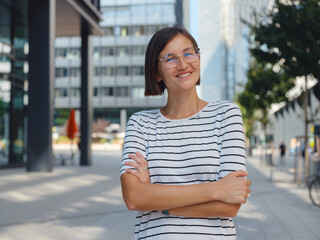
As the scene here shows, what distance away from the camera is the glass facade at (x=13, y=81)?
1953cm

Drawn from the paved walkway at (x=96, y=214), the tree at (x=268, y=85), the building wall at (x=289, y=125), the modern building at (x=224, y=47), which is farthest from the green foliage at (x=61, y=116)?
the paved walkway at (x=96, y=214)

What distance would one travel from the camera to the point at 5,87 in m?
20.1

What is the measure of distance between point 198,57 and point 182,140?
427 mm

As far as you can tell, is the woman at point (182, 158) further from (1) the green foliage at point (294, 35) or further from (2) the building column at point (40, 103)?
(2) the building column at point (40, 103)

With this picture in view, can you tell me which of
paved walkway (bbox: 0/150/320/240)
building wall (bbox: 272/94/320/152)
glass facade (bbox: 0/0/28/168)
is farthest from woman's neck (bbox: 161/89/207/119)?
building wall (bbox: 272/94/320/152)

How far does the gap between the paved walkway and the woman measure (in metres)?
4.55

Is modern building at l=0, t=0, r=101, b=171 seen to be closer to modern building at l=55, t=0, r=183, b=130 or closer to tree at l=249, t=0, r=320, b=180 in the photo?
tree at l=249, t=0, r=320, b=180

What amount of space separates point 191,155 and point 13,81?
66.6 feet

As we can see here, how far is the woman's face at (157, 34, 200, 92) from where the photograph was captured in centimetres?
200

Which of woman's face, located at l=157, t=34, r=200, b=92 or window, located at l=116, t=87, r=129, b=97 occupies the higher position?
window, located at l=116, t=87, r=129, b=97

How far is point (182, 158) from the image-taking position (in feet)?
6.20

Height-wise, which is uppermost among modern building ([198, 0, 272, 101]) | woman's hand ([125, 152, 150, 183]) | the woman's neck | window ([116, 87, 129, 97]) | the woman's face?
modern building ([198, 0, 272, 101])

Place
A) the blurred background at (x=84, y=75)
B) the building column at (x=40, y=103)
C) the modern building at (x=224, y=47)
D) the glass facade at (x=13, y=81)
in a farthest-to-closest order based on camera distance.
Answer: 1. the modern building at (x=224, y=47)
2. the glass facade at (x=13, y=81)
3. the building column at (x=40, y=103)
4. the blurred background at (x=84, y=75)

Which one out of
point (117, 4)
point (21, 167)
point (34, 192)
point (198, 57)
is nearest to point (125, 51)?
point (117, 4)
